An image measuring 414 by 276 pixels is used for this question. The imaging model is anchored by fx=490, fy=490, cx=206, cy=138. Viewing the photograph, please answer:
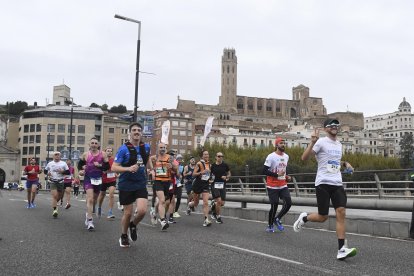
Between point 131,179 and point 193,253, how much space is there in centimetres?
164

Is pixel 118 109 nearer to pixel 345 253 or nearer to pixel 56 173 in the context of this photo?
pixel 56 173

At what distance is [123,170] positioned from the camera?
7785 mm

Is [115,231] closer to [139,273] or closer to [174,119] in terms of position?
[139,273]

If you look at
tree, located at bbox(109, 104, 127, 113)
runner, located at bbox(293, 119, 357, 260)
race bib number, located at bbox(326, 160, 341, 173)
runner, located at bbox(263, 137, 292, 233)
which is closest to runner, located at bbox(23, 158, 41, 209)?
runner, located at bbox(263, 137, 292, 233)

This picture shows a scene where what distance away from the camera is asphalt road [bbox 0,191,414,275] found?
6.05 metres

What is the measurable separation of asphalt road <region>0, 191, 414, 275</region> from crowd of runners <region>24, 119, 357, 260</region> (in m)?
0.45

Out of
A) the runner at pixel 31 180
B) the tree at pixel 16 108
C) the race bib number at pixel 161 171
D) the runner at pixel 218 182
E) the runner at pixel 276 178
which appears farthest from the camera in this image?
the tree at pixel 16 108

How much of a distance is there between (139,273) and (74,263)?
119cm

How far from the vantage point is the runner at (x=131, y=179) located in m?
7.95

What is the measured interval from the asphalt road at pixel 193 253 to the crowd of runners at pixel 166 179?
445 millimetres

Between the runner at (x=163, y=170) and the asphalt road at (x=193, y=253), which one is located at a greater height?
the runner at (x=163, y=170)

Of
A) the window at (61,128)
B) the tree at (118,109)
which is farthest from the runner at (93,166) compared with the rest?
the tree at (118,109)

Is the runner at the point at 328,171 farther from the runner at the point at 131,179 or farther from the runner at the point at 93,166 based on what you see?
the runner at the point at 93,166

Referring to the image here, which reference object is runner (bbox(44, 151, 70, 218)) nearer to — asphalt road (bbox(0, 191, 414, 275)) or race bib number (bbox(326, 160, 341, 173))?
asphalt road (bbox(0, 191, 414, 275))
